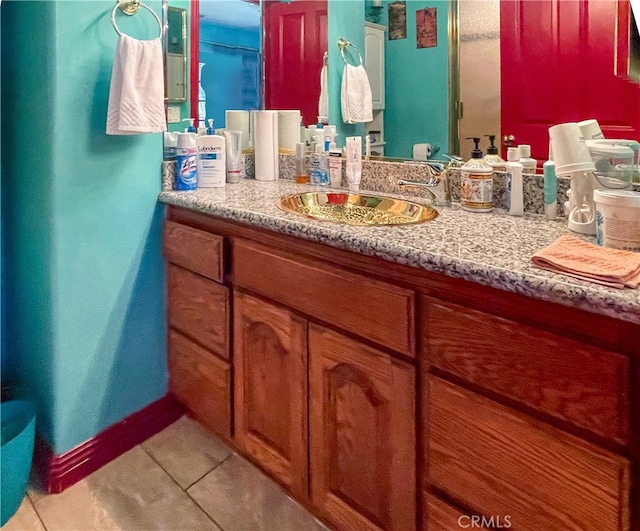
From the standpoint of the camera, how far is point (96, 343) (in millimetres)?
1536

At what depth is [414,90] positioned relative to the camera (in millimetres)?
1521

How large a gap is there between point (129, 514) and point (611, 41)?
1665 mm

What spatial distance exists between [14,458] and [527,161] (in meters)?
1.48

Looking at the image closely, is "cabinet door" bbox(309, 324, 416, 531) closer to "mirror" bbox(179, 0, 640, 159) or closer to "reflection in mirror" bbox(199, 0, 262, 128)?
"mirror" bbox(179, 0, 640, 159)

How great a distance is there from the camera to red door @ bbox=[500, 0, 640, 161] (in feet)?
3.85

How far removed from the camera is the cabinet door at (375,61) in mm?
1591

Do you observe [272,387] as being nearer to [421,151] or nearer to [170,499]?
[170,499]

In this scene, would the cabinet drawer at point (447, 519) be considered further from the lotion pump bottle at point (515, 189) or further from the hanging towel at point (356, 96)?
the hanging towel at point (356, 96)

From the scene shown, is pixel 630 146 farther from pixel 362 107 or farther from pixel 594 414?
pixel 362 107

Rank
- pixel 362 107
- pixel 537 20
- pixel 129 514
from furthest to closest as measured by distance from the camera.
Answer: pixel 362 107 < pixel 129 514 < pixel 537 20

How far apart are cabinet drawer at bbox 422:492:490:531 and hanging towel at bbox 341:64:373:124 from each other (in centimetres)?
112

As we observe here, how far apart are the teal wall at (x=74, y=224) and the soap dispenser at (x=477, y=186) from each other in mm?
913

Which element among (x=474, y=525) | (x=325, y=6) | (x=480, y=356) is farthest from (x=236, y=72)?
(x=474, y=525)

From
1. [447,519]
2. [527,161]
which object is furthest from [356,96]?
[447,519]
